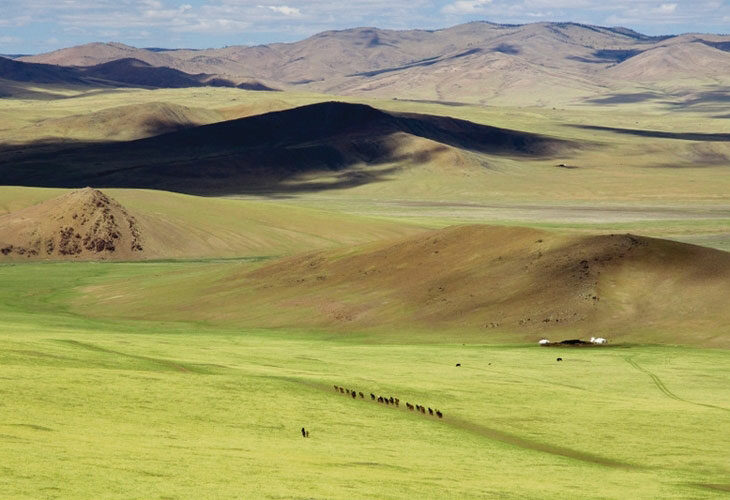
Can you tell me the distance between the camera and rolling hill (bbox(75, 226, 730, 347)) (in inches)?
2586

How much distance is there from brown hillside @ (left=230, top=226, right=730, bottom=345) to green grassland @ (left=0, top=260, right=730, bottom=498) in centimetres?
1208

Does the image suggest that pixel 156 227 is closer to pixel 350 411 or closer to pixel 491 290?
pixel 491 290

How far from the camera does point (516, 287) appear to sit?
238ft

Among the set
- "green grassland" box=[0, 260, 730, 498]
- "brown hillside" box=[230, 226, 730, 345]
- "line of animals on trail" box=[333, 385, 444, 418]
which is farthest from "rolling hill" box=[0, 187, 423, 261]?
"line of animals on trail" box=[333, 385, 444, 418]

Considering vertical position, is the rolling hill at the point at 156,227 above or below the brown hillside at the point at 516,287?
below

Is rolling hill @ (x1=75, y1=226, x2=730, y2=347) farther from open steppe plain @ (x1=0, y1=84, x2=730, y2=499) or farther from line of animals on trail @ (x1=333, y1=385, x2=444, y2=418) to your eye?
Result: line of animals on trail @ (x1=333, y1=385, x2=444, y2=418)

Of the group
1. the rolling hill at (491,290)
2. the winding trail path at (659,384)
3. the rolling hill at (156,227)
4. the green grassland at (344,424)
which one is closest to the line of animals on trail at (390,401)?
the green grassland at (344,424)

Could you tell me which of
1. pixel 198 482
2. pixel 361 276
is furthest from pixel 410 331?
pixel 198 482

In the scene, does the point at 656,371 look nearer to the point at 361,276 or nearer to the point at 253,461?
the point at 253,461

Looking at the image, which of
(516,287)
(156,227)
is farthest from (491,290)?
(156,227)

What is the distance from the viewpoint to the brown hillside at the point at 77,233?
121 meters

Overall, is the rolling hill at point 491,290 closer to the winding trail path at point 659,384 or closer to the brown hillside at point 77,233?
the winding trail path at point 659,384

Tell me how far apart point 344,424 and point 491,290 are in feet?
138

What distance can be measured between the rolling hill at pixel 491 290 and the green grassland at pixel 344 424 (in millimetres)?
12359
